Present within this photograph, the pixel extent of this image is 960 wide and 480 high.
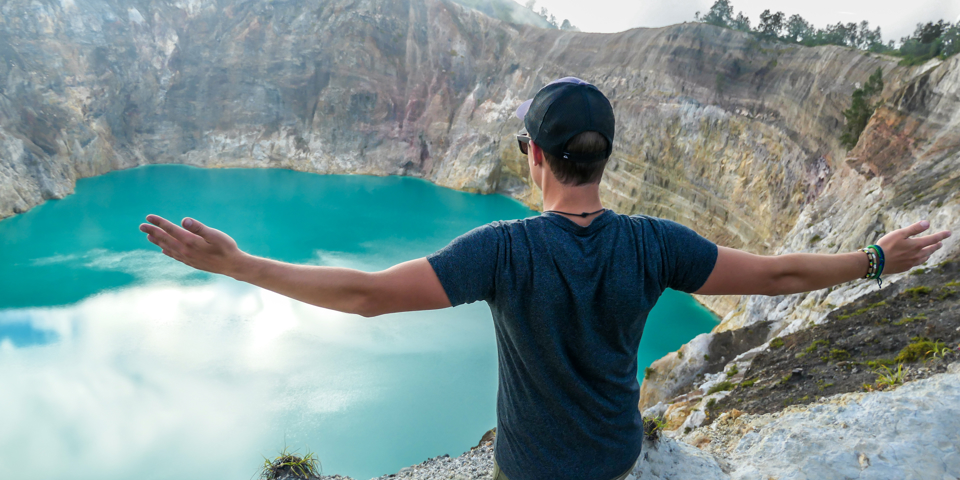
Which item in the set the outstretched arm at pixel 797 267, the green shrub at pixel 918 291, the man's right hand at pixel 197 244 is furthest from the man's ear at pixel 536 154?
the green shrub at pixel 918 291

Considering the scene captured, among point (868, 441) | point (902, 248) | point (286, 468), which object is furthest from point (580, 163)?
point (286, 468)

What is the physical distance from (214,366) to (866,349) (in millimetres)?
11976

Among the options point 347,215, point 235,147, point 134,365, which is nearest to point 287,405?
point 134,365

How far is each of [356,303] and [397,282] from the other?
0.12 m

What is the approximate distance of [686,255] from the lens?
4.85ft

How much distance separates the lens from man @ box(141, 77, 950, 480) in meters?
1.32

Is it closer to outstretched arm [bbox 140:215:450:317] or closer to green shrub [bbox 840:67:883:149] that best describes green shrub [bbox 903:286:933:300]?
outstretched arm [bbox 140:215:450:317]

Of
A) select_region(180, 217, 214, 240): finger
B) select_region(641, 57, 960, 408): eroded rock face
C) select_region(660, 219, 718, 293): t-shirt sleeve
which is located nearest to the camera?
select_region(180, 217, 214, 240): finger

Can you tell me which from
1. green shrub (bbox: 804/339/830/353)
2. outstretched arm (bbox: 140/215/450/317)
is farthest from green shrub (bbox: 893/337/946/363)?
outstretched arm (bbox: 140/215/450/317)

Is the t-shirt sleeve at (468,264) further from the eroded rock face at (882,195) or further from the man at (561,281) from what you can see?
the eroded rock face at (882,195)

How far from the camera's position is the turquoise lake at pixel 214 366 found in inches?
365

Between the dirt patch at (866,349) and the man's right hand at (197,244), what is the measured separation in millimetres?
4367

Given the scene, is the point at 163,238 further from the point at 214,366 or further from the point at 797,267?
the point at 214,366

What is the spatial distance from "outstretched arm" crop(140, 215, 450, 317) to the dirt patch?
3988mm
